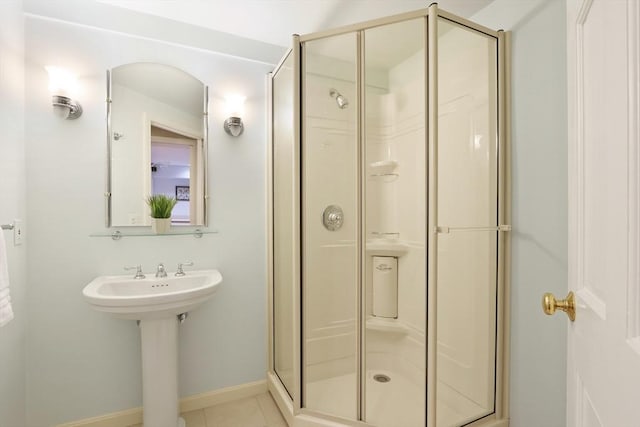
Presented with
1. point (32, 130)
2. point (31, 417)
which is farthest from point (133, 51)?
point (31, 417)

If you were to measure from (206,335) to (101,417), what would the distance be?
0.68 m

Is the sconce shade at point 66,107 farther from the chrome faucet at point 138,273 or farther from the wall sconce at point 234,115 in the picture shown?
the chrome faucet at point 138,273

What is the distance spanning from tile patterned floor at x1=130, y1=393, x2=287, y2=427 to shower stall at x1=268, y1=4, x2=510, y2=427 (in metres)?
0.25

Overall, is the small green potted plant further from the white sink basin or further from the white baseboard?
the white baseboard

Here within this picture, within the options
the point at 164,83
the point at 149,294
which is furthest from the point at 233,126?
the point at 149,294

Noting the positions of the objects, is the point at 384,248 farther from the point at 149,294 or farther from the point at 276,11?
the point at 276,11

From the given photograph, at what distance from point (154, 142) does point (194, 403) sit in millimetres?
1679

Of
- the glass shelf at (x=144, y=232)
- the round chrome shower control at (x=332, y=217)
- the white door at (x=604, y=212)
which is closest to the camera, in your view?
the white door at (x=604, y=212)

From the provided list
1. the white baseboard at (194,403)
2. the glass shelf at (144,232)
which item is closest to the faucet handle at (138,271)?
the glass shelf at (144,232)

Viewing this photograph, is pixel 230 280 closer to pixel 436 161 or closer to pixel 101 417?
pixel 101 417

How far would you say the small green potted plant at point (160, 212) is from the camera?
1.82m

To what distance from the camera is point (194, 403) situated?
6.36 ft

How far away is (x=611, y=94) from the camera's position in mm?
473

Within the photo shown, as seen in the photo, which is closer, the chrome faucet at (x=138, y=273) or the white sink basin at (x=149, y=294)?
the white sink basin at (x=149, y=294)
